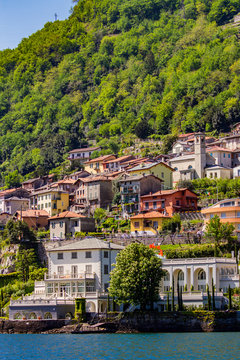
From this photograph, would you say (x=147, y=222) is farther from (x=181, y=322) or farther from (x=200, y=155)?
(x=181, y=322)

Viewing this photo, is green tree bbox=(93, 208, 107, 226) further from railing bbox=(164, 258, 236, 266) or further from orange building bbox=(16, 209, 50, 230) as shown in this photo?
railing bbox=(164, 258, 236, 266)

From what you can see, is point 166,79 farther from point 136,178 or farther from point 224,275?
point 224,275

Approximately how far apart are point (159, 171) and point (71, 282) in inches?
1851

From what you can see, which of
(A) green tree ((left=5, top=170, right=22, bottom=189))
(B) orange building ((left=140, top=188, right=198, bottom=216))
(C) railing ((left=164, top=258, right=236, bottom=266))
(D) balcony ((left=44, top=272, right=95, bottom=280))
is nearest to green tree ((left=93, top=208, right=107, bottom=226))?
(B) orange building ((left=140, top=188, right=198, bottom=216))

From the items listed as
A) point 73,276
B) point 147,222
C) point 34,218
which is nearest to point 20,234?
point 34,218

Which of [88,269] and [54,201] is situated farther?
[54,201]

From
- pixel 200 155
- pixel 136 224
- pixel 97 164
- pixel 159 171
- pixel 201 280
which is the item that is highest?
pixel 97 164

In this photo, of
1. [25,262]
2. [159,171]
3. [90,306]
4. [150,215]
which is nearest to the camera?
[90,306]

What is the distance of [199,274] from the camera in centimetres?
7950

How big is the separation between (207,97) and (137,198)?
6001cm

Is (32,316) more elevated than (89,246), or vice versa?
(89,246)

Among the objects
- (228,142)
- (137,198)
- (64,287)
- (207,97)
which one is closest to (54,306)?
(64,287)

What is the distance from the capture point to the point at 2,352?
62469mm

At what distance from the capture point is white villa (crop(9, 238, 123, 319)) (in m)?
77.7
